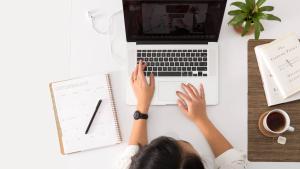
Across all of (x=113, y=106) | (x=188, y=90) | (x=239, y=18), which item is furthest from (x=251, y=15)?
(x=113, y=106)

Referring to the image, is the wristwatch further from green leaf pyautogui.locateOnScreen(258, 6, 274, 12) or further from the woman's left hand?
green leaf pyautogui.locateOnScreen(258, 6, 274, 12)

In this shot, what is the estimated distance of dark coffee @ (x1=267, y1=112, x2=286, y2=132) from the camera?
1.06m

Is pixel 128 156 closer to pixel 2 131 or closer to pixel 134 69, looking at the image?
pixel 134 69

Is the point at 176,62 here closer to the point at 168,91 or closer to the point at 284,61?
the point at 168,91

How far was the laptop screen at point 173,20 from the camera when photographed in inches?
39.4

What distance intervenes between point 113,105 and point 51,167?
28 cm

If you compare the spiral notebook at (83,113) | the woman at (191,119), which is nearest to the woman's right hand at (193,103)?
the woman at (191,119)

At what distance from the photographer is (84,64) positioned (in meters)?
1.20

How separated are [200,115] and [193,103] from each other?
43 millimetres

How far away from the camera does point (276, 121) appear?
1083 mm

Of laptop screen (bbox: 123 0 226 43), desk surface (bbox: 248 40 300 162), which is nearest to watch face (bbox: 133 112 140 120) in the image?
laptop screen (bbox: 123 0 226 43)

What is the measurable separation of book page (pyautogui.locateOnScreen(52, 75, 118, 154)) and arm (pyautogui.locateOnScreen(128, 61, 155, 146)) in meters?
0.07

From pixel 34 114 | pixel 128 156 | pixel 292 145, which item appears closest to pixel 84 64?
pixel 34 114

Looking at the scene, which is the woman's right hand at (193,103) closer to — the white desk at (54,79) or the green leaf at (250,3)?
the white desk at (54,79)
